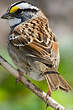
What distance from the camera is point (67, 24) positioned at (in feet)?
26.3

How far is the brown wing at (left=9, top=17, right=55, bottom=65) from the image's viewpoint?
3.76 meters

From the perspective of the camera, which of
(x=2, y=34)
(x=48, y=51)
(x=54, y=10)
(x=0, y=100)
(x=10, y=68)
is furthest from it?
(x=54, y=10)

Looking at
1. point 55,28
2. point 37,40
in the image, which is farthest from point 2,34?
point 37,40

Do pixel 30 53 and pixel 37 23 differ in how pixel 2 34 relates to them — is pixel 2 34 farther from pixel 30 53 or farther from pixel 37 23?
pixel 30 53

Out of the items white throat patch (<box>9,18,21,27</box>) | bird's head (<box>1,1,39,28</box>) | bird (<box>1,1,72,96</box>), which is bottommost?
bird (<box>1,1,72,96</box>)

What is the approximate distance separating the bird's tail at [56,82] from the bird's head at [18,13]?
0.80 meters

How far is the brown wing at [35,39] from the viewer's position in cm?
376

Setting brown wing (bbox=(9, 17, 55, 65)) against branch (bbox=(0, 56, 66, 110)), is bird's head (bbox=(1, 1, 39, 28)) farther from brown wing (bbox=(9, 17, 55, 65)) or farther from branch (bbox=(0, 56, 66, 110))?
branch (bbox=(0, 56, 66, 110))

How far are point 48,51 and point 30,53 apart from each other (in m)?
0.14

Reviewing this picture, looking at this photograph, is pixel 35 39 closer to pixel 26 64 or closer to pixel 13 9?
pixel 26 64

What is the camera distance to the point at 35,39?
13.0ft

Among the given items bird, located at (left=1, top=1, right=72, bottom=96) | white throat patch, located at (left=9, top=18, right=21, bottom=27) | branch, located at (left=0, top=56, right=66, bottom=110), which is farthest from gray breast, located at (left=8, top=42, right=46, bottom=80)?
white throat patch, located at (left=9, top=18, right=21, bottom=27)

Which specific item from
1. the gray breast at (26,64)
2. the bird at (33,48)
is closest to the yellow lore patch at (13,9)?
the bird at (33,48)

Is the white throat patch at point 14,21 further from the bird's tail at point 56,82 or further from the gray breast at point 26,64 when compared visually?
the bird's tail at point 56,82
